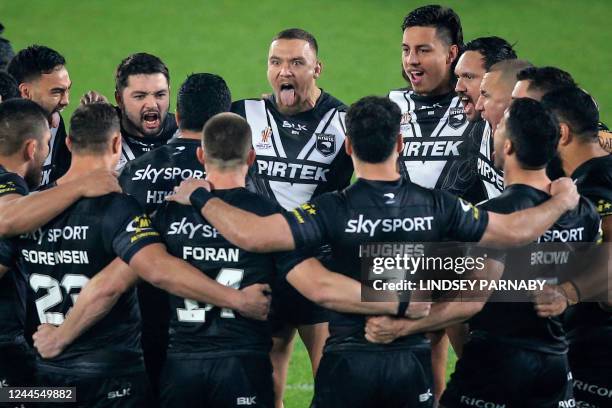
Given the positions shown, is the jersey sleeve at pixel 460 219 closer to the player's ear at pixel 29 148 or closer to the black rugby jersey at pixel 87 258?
the black rugby jersey at pixel 87 258

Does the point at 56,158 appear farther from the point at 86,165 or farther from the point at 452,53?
the point at 452,53

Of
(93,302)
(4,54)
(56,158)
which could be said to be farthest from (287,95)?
(4,54)

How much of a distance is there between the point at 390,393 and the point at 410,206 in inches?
42.0

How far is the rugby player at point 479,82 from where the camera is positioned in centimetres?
809

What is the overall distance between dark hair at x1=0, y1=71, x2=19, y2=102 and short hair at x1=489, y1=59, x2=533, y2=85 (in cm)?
368

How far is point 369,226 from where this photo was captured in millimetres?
5930

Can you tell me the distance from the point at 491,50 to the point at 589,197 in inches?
82.9

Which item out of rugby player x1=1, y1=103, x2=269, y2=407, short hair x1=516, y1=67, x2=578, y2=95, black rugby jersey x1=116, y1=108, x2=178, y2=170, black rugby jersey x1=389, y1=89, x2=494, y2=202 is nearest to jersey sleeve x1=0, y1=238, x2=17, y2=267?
Answer: rugby player x1=1, y1=103, x2=269, y2=407

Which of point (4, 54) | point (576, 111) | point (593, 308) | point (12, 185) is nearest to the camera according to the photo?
point (12, 185)

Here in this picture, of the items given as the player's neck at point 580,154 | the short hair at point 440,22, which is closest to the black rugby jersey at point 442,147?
the short hair at point 440,22

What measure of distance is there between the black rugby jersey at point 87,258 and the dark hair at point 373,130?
1.28 m

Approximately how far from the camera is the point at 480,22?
19.1 m

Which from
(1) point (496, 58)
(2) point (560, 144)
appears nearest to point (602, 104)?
(1) point (496, 58)

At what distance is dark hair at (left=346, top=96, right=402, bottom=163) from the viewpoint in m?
6.00
